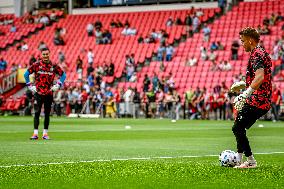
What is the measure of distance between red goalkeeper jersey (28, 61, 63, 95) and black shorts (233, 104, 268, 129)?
360 inches

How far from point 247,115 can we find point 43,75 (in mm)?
9534

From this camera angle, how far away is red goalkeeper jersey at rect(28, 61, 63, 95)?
64.7 feet

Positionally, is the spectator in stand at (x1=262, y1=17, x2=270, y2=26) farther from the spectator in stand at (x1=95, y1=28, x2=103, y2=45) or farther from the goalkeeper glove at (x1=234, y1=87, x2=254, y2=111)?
the goalkeeper glove at (x1=234, y1=87, x2=254, y2=111)

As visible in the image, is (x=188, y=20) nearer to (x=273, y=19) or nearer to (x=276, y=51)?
(x=273, y=19)

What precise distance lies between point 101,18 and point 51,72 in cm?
3609

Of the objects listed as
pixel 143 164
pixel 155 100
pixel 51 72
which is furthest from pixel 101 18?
pixel 143 164

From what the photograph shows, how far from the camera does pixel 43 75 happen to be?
19.9 meters

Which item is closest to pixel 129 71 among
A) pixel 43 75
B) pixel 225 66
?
pixel 225 66

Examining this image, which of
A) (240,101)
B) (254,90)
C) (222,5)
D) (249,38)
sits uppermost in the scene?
(222,5)

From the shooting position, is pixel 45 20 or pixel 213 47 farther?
pixel 45 20

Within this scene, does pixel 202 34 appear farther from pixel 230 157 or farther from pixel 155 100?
pixel 230 157

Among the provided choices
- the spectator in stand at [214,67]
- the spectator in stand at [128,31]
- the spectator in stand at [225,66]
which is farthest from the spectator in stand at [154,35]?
the spectator in stand at [225,66]

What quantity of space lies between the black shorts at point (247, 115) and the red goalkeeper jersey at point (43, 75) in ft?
30.0

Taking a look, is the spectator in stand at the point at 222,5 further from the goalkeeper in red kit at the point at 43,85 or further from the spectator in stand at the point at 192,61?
the goalkeeper in red kit at the point at 43,85
